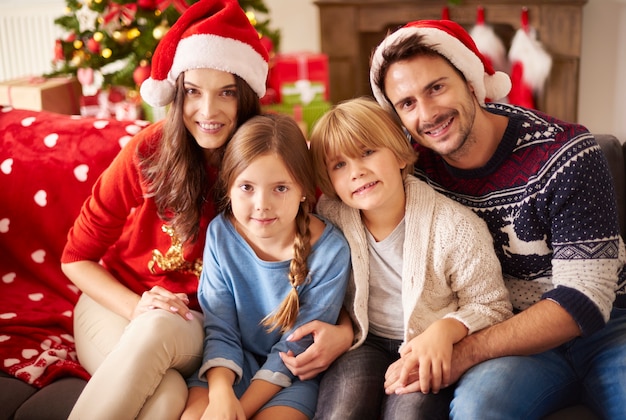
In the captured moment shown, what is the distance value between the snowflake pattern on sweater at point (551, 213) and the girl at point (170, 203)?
615 mm

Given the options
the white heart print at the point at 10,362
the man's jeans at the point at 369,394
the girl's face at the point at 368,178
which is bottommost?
the white heart print at the point at 10,362

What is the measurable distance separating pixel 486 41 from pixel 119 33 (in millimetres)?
2002

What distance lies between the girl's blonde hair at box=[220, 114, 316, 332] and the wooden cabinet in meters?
2.61

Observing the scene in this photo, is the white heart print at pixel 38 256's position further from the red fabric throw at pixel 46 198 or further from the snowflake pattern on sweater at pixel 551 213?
the snowflake pattern on sweater at pixel 551 213

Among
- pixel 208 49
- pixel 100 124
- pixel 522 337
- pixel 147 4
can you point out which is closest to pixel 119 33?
pixel 147 4

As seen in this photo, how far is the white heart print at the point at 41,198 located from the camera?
2.18 meters

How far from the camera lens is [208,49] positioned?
5.75ft

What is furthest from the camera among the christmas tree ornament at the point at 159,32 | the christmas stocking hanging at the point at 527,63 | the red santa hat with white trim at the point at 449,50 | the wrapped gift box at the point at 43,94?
the christmas stocking hanging at the point at 527,63

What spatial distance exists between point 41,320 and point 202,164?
67 centimetres

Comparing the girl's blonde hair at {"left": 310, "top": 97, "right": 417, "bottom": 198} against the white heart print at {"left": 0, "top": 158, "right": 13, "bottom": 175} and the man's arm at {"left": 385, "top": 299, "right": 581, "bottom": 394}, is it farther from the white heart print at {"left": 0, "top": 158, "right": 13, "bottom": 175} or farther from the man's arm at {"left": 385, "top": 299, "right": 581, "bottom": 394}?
the white heart print at {"left": 0, "top": 158, "right": 13, "bottom": 175}

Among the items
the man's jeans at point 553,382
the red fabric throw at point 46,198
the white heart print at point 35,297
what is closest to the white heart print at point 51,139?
Answer: the red fabric throw at point 46,198

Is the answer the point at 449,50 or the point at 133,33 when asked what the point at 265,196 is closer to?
the point at 449,50

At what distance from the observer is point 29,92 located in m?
3.02

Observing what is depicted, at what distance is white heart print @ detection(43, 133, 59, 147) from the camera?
2219 millimetres
